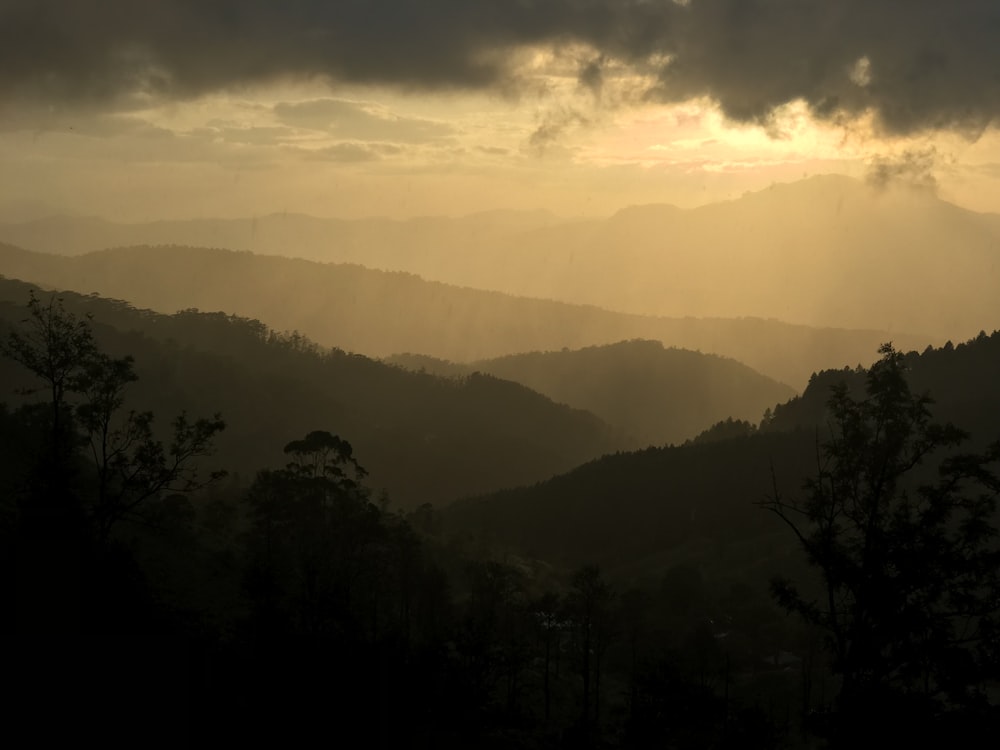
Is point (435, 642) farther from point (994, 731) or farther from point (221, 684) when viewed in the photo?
point (994, 731)

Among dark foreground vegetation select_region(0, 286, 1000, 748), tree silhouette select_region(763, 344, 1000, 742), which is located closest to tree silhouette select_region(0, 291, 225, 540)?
dark foreground vegetation select_region(0, 286, 1000, 748)

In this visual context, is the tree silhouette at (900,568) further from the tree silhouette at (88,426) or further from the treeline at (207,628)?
the tree silhouette at (88,426)

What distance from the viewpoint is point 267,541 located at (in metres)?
73.7

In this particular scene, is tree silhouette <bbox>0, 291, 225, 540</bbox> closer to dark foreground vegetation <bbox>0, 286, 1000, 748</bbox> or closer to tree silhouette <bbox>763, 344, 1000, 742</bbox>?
dark foreground vegetation <bbox>0, 286, 1000, 748</bbox>

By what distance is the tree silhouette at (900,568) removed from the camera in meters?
26.6

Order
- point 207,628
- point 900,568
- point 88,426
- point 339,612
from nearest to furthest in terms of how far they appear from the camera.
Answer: point 900,568, point 207,628, point 88,426, point 339,612

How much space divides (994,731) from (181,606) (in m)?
39.0

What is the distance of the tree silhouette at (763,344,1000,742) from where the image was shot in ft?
87.2

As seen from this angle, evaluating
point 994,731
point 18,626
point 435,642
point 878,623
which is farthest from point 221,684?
point 994,731

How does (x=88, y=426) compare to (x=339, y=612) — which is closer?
(x=88, y=426)

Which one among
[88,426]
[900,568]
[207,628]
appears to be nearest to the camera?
[900,568]

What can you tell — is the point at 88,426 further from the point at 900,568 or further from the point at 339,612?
the point at 900,568

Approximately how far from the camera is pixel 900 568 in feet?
89.0

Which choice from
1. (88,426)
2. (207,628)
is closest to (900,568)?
(207,628)
